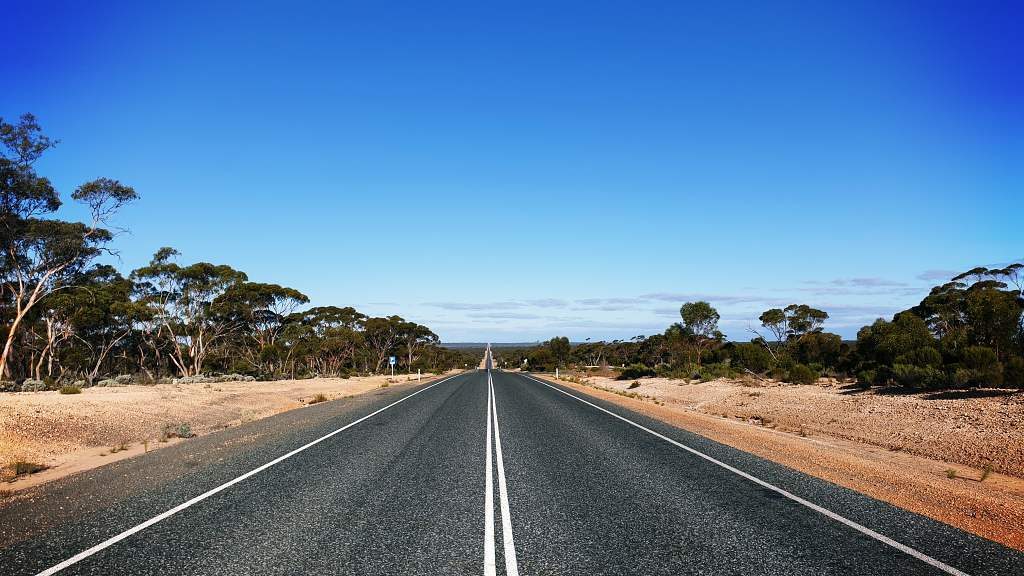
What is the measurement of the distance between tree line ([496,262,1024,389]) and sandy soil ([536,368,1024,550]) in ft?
6.54

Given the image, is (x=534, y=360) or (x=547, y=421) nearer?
(x=547, y=421)

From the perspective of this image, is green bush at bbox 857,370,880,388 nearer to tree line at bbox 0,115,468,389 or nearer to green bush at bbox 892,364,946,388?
green bush at bbox 892,364,946,388

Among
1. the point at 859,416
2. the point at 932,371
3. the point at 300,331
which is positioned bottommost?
the point at 859,416

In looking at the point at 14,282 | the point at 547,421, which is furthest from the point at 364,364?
the point at 547,421

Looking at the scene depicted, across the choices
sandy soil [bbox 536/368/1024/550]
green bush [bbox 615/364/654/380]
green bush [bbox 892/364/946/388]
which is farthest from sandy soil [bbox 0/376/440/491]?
green bush [bbox 615/364/654/380]

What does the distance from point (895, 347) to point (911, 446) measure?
752 inches

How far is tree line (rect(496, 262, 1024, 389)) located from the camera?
20844 millimetres

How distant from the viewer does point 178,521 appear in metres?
6.50

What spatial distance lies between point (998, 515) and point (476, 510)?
23.0 feet

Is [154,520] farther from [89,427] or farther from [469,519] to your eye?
[89,427]

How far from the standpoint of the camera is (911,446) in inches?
540

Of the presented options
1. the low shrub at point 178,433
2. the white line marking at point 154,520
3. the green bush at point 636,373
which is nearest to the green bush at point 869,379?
the white line marking at point 154,520

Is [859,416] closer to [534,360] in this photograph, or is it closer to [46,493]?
[46,493]

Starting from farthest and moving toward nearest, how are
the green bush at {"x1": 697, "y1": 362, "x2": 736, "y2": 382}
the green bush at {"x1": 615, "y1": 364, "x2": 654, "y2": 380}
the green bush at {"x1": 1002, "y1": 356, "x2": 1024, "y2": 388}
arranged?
1. the green bush at {"x1": 615, "y1": 364, "x2": 654, "y2": 380}
2. the green bush at {"x1": 697, "y1": 362, "x2": 736, "y2": 382}
3. the green bush at {"x1": 1002, "y1": 356, "x2": 1024, "y2": 388}
